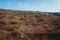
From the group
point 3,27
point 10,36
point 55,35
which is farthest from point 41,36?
point 3,27

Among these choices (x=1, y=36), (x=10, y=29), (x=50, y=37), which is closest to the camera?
(x=1, y=36)

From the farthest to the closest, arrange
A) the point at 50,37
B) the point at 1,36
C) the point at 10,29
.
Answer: the point at 10,29 → the point at 50,37 → the point at 1,36

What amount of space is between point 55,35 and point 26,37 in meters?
2.92

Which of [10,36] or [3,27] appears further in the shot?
[3,27]

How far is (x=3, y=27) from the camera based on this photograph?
18.6m

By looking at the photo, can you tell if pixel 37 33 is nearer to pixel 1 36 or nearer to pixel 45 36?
pixel 45 36

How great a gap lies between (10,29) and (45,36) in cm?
364

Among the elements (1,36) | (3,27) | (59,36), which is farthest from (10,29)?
(59,36)

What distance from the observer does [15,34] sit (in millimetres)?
16250

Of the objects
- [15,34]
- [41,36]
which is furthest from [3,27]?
[41,36]

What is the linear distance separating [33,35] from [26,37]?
0.88m

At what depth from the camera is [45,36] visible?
1659cm

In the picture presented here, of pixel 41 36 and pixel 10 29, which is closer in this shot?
pixel 41 36

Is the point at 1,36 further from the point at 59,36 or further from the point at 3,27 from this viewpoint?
the point at 59,36
